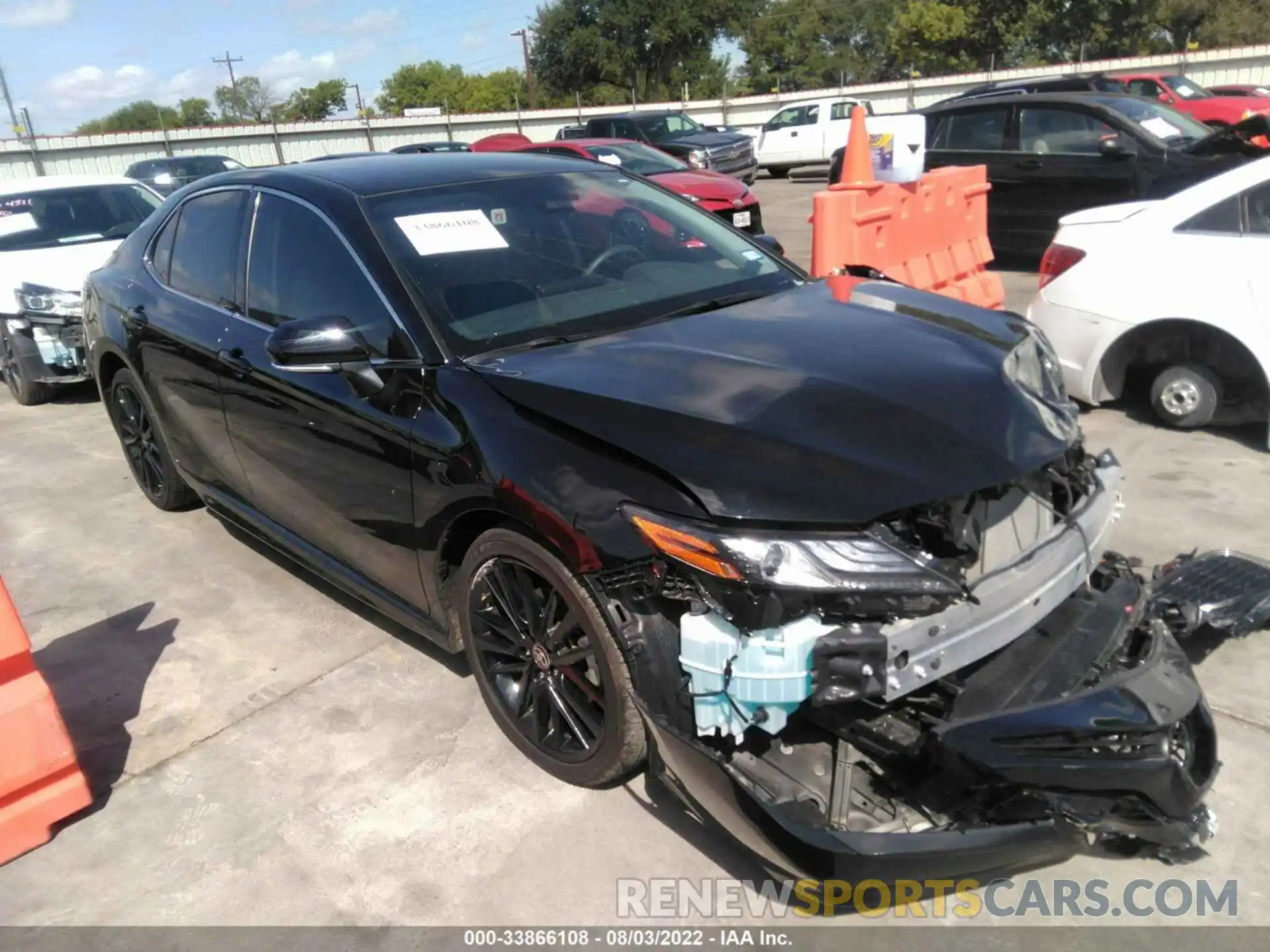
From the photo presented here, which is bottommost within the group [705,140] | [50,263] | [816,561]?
[816,561]

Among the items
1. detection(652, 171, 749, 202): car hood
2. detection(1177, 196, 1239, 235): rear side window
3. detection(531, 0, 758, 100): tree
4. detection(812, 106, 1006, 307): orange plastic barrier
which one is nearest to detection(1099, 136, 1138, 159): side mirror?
detection(812, 106, 1006, 307): orange plastic barrier

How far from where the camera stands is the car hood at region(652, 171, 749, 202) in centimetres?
1131

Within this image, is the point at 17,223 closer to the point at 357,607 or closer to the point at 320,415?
the point at 357,607

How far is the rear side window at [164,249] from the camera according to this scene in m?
4.56

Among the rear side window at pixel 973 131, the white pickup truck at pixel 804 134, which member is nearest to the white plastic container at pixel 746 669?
the rear side window at pixel 973 131

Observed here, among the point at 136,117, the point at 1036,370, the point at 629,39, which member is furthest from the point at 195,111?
the point at 1036,370

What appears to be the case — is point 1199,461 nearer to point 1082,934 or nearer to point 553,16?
point 1082,934

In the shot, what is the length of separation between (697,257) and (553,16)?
56818 millimetres

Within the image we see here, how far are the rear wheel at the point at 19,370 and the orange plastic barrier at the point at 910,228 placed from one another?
6081mm

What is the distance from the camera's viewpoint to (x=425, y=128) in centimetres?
3638

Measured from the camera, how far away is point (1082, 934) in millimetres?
2367

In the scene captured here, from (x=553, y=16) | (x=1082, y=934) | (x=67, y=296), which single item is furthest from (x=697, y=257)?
(x=553, y=16)

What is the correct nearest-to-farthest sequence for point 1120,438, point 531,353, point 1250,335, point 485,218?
point 531,353
point 485,218
point 1250,335
point 1120,438

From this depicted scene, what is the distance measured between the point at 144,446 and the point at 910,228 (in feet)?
16.4
